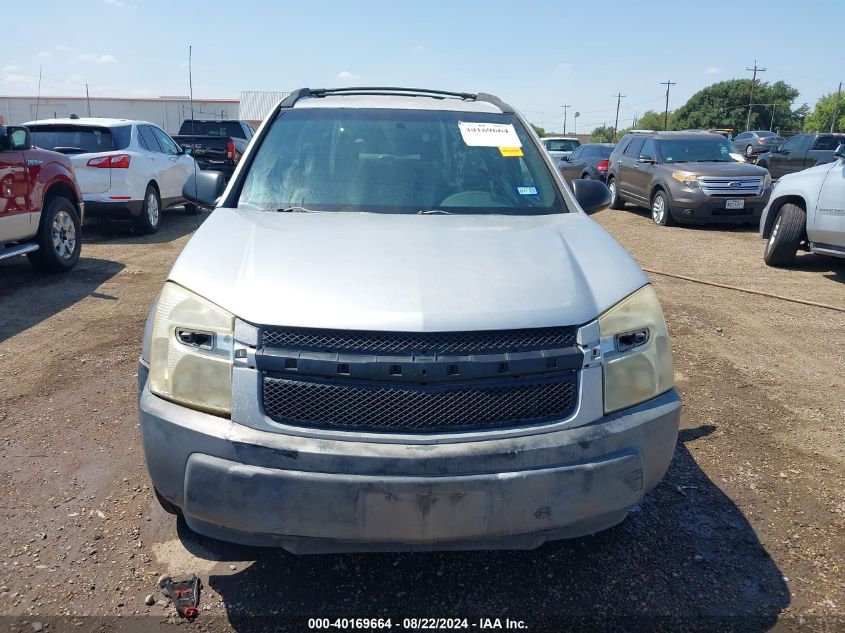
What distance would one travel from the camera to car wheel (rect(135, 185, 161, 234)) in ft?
34.6

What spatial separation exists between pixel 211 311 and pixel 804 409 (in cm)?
371

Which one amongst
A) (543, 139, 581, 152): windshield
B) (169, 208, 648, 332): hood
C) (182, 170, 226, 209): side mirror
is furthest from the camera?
(543, 139, 581, 152): windshield

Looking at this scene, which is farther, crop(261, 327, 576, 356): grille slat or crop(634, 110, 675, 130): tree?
crop(634, 110, 675, 130): tree

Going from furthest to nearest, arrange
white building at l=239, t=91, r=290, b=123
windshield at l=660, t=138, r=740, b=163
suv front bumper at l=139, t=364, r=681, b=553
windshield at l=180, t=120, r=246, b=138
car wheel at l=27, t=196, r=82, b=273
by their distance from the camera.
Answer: white building at l=239, t=91, r=290, b=123
windshield at l=180, t=120, r=246, b=138
windshield at l=660, t=138, r=740, b=163
car wheel at l=27, t=196, r=82, b=273
suv front bumper at l=139, t=364, r=681, b=553

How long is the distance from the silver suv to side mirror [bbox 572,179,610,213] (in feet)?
4.05

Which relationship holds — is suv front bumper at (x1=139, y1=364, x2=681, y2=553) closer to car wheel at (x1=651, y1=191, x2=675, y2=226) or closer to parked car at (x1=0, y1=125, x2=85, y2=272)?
parked car at (x1=0, y1=125, x2=85, y2=272)

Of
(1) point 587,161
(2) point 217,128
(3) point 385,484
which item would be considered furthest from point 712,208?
(2) point 217,128

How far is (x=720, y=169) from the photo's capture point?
39.4 ft

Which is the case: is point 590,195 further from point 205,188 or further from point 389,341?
point 205,188

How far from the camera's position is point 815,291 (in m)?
7.37

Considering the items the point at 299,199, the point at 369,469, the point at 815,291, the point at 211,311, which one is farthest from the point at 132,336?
the point at 815,291

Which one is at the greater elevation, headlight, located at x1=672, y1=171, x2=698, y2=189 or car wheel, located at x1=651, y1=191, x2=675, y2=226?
headlight, located at x1=672, y1=171, x2=698, y2=189

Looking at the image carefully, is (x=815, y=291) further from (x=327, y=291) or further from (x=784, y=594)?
(x=327, y=291)

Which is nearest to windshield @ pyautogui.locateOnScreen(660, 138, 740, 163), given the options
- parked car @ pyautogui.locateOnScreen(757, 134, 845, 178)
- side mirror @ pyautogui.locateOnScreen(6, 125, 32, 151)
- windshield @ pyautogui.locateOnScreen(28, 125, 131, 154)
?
parked car @ pyautogui.locateOnScreen(757, 134, 845, 178)
